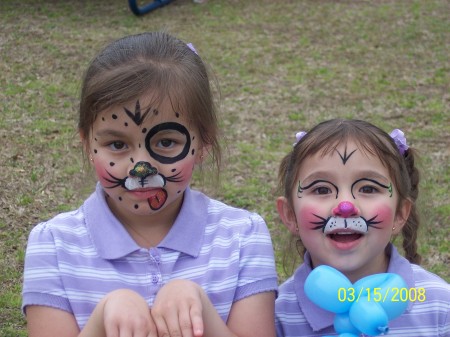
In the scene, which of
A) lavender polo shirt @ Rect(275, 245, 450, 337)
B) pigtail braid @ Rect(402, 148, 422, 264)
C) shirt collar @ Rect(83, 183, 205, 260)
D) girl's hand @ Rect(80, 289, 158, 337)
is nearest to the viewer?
girl's hand @ Rect(80, 289, 158, 337)

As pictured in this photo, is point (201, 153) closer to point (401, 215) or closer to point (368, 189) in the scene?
point (368, 189)

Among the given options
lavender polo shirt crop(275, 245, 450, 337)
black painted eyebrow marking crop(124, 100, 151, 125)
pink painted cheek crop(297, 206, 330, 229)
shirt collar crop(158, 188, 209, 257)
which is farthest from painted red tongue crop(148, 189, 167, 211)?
lavender polo shirt crop(275, 245, 450, 337)

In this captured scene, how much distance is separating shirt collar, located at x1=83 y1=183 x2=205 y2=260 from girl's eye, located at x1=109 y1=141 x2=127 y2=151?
0.24 metres

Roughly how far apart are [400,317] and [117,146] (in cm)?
110

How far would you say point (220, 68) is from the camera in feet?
25.6

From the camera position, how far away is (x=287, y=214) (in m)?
2.68

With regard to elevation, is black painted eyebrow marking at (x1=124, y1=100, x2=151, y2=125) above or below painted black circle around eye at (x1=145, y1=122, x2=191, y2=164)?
above

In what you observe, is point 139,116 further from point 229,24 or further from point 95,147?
point 229,24

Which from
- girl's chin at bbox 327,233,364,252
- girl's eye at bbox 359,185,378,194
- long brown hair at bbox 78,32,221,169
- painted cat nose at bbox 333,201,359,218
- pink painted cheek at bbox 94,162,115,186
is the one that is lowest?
girl's chin at bbox 327,233,364,252

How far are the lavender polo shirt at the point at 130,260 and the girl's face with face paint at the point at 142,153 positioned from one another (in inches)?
5.0

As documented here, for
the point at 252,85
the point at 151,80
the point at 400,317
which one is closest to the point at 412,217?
the point at 400,317

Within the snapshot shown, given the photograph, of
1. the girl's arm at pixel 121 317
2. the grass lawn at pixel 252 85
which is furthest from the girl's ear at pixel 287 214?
the girl's arm at pixel 121 317

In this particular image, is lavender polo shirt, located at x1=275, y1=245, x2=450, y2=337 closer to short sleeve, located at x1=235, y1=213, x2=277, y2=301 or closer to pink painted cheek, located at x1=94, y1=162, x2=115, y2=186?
short sleeve, located at x1=235, y1=213, x2=277, y2=301

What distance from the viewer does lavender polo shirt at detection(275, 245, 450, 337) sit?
2.57 metres
